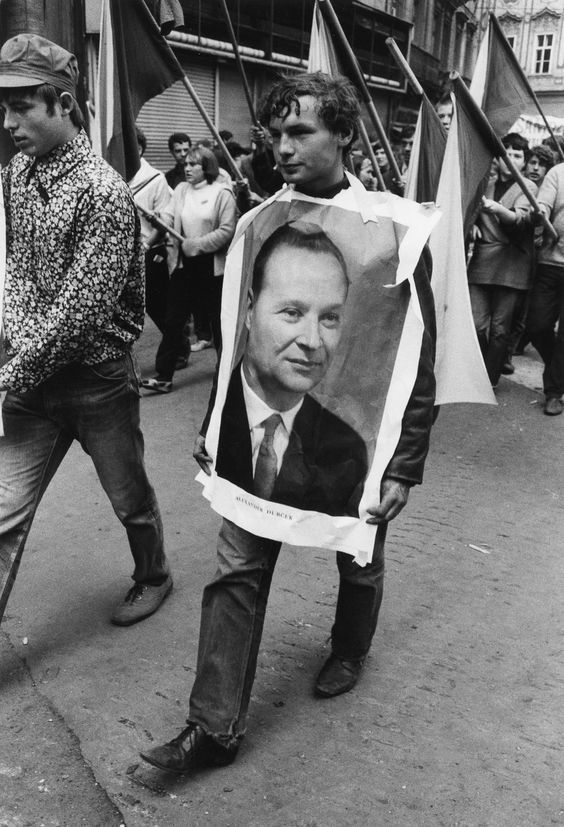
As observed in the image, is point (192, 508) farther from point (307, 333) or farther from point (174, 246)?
point (174, 246)

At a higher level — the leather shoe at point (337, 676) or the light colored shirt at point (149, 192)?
the light colored shirt at point (149, 192)

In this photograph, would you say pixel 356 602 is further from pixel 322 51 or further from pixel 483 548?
pixel 322 51

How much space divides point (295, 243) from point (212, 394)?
0.56 metres

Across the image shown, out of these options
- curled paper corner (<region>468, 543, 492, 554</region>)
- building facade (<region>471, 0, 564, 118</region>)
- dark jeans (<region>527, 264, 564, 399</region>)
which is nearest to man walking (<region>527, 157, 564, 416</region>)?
dark jeans (<region>527, 264, 564, 399</region>)

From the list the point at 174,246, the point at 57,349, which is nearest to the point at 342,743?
the point at 57,349

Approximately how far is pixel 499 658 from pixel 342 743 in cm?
84

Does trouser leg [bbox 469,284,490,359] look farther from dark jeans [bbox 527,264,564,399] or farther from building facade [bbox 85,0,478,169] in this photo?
building facade [bbox 85,0,478,169]

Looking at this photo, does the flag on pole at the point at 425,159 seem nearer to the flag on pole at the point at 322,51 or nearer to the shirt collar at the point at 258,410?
the flag on pole at the point at 322,51

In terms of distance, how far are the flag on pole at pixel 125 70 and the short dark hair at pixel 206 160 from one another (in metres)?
1.96

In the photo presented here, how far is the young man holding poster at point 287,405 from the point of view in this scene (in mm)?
2535

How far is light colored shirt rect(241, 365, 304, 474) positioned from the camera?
263 centimetres

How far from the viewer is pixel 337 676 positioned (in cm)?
316

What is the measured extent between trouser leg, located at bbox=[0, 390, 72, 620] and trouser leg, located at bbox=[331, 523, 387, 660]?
109 centimetres

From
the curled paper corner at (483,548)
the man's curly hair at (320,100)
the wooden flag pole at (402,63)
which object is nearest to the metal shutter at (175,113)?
the wooden flag pole at (402,63)
